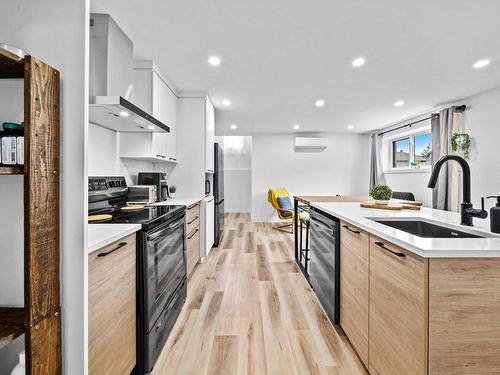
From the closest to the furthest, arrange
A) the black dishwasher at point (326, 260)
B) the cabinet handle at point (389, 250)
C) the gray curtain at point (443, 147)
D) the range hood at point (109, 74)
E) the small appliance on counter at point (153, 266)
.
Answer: the cabinet handle at point (389, 250) → the small appliance on counter at point (153, 266) → the range hood at point (109, 74) → the black dishwasher at point (326, 260) → the gray curtain at point (443, 147)

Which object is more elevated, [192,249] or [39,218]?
[39,218]

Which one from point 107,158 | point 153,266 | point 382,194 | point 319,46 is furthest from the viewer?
point 107,158

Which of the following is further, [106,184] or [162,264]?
[106,184]

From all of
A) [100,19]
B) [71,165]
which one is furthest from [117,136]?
[71,165]

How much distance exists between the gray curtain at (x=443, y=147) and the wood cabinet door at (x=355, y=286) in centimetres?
356

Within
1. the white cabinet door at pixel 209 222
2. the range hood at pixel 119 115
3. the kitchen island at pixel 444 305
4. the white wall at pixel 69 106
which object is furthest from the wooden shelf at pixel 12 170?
the white cabinet door at pixel 209 222

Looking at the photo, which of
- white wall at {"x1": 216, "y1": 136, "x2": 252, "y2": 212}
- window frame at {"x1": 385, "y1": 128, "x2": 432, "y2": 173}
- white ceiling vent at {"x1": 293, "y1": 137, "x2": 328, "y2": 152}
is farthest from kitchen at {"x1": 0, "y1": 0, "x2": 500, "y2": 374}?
white wall at {"x1": 216, "y1": 136, "x2": 252, "y2": 212}

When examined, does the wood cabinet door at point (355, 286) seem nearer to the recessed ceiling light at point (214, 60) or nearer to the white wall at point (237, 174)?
the recessed ceiling light at point (214, 60)

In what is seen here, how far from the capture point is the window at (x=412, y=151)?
5283mm

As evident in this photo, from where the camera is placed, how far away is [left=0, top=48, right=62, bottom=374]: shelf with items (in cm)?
81

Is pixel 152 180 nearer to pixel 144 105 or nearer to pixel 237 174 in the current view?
pixel 144 105

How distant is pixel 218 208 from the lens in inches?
179

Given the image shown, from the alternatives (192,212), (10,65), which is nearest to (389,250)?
(10,65)

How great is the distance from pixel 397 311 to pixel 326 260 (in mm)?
1033
